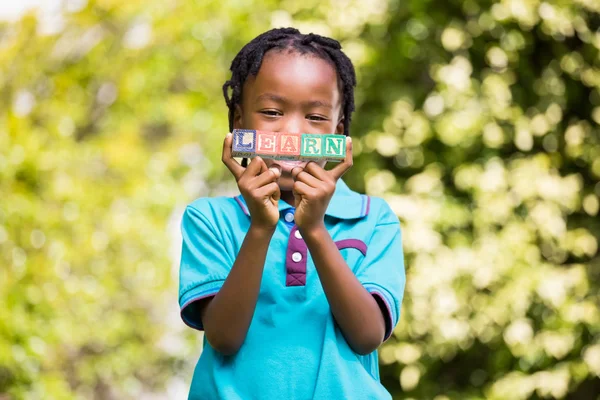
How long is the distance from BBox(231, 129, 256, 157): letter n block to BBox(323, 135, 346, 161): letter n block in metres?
0.16

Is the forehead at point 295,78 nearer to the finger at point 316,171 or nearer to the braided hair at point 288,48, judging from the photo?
the braided hair at point 288,48

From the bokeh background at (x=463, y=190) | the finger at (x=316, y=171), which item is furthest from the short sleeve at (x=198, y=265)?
the bokeh background at (x=463, y=190)

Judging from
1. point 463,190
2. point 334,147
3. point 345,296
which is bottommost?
point 345,296

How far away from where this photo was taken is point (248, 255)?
1802mm

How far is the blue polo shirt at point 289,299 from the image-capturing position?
1.86 meters

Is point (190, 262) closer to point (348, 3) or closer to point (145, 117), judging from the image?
point (348, 3)

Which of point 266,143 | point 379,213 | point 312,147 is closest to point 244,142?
point 266,143

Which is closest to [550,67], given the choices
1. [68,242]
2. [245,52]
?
[245,52]

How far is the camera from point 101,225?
6539mm

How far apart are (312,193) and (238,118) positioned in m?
0.49

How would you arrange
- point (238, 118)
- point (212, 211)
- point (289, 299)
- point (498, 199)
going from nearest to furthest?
A: point (289, 299), point (212, 211), point (238, 118), point (498, 199)

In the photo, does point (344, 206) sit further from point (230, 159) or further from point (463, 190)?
point (463, 190)

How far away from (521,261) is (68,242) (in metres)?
3.31

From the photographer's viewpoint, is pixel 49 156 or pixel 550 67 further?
pixel 49 156
